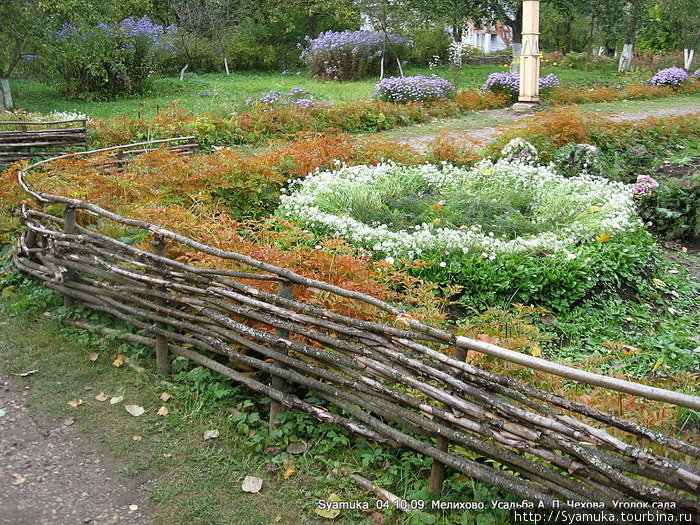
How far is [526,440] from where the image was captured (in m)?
2.65

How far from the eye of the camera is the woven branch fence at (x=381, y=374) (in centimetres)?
249

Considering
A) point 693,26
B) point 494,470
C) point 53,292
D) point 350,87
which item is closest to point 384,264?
point 494,470

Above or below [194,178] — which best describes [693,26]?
above

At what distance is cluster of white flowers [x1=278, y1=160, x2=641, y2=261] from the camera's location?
5285 millimetres

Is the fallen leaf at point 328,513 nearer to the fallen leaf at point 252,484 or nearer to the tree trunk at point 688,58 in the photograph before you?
the fallen leaf at point 252,484

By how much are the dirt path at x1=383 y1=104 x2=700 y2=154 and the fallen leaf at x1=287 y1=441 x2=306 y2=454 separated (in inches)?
266

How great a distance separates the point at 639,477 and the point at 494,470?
1.94 ft

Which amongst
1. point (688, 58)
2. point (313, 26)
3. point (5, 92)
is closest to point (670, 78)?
point (688, 58)

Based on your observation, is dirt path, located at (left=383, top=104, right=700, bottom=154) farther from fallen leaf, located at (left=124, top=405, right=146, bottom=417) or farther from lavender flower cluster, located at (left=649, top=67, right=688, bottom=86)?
fallen leaf, located at (left=124, top=405, right=146, bottom=417)

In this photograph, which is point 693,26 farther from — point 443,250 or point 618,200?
point 443,250

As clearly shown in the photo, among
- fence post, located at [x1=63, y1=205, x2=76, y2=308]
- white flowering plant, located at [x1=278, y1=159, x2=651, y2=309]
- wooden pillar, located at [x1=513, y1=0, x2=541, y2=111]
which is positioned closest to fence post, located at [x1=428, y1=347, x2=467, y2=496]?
white flowering plant, located at [x1=278, y1=159, x2=651, y2=309]

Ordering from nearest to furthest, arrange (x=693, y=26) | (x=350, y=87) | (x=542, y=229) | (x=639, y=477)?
(x=639, y=477), (x=542, y=229), (x=350, y=87), (x=693, y=26)

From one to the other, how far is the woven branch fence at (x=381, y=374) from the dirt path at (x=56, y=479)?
77 cm

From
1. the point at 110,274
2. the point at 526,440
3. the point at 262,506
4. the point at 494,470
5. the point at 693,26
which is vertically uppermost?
the point at 693,26
